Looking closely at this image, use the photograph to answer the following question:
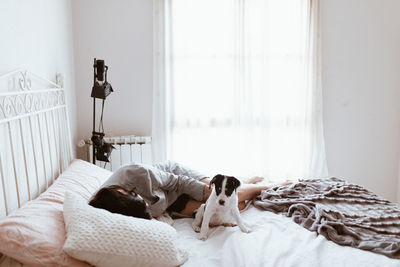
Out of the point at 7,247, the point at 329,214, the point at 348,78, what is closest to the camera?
the point at 7,247

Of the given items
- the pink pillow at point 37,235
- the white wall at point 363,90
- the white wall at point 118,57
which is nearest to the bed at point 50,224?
the pink pillow at point 37,235

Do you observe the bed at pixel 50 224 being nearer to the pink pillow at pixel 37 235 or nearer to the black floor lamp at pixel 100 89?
the pink pillow at pixel 37 235

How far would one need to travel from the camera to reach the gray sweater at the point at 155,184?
6.67 feet

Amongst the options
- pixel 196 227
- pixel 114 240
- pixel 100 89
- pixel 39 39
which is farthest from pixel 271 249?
pixel 39 39

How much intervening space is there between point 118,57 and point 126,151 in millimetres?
849

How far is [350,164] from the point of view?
3604 millimetres

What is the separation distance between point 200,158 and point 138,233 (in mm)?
2043

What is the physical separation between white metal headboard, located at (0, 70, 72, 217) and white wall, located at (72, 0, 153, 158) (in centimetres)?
63

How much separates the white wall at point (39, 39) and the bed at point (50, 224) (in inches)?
3.7

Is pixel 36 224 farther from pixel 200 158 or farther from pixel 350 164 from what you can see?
pixel 350 164

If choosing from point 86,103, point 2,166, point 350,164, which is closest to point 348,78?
point 350,164

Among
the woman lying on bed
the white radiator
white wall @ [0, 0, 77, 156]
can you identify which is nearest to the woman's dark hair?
the woman lying on bed

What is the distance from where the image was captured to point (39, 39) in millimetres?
2146

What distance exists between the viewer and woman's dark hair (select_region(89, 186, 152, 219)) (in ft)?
5.22
